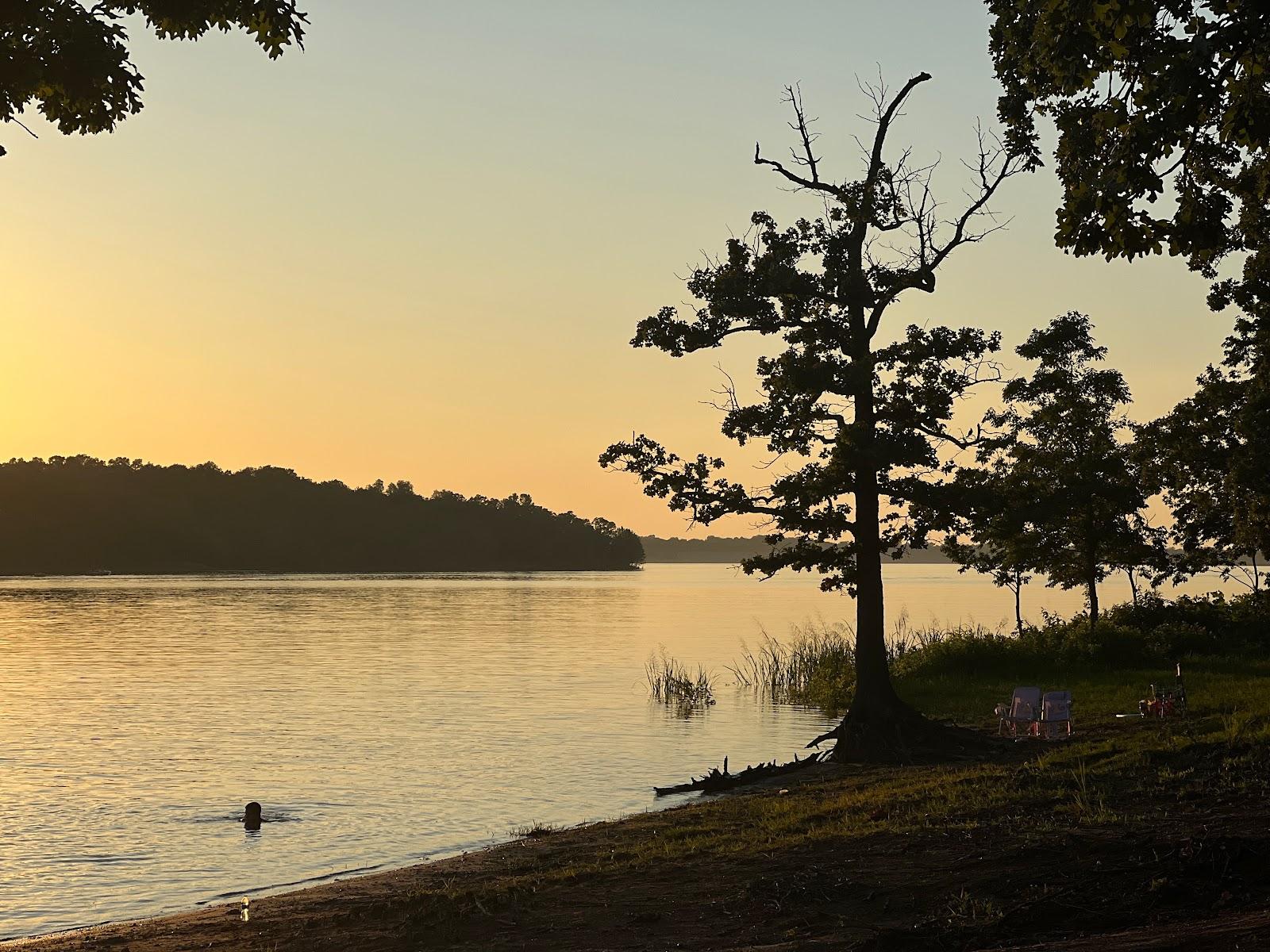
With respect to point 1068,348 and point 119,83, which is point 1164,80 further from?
point 1068,348

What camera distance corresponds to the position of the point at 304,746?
108 feet

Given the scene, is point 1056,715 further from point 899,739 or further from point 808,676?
point 808,676

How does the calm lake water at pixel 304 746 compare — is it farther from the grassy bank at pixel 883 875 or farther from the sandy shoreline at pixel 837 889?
the sandy shoreline at pixel 837 889

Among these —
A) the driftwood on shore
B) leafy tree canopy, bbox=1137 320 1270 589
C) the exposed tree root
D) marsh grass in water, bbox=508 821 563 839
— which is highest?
leafy tree canopy, bbox=1137 320 1270 589

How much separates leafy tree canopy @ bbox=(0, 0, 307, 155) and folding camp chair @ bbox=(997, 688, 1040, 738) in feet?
62.4

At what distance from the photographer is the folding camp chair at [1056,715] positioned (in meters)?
25.1

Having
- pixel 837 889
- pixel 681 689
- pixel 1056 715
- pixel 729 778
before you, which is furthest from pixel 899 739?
pixel 681 689

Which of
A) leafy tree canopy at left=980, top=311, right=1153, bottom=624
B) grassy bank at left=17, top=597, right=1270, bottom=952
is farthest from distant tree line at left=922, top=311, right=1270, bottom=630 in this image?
grassy bank at left=17, top=597, right=1270, bottom=952

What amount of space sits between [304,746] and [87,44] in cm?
2205

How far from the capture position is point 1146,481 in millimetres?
39062

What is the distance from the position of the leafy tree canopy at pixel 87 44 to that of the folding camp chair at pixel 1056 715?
1834 cm

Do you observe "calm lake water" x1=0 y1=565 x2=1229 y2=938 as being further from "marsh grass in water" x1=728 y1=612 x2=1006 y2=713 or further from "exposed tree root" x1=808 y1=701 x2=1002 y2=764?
"exposed tree root" x1=808 y1=701 x2=1002 y2=764

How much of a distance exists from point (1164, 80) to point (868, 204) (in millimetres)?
13170

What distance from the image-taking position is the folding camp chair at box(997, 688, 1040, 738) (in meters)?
26.3
